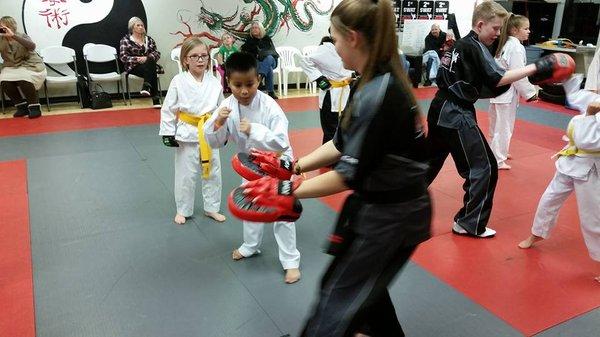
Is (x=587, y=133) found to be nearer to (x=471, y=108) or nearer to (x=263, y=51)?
(x=471, y=108)

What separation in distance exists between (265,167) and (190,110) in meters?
1.57

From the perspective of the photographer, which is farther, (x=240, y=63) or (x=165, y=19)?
(x=165, y=19)

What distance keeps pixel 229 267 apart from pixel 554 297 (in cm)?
196

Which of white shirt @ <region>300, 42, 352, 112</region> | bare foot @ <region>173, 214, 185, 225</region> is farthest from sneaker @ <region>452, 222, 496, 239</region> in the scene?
bare foot @ <region>173, 214, 185, 225</region>

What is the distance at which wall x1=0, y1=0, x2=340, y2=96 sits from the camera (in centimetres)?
746

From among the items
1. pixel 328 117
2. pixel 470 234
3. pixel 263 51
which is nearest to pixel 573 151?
pixel 470 234

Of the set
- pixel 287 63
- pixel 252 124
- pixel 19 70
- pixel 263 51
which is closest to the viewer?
pixel 252 124

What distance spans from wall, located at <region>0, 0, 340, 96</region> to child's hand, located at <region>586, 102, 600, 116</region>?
23.9 feet

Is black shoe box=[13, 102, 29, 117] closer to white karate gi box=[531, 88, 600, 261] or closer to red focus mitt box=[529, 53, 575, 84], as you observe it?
red focus mitt box=[529, 53, 575, 84]

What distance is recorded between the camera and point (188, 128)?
333cm

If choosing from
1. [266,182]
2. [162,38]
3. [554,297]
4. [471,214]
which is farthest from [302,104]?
[266,182]

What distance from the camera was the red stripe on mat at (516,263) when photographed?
254 centimetres

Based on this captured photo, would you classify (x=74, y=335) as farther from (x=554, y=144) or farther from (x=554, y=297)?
(x=554, y=144)

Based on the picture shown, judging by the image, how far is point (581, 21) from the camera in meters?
9.55
